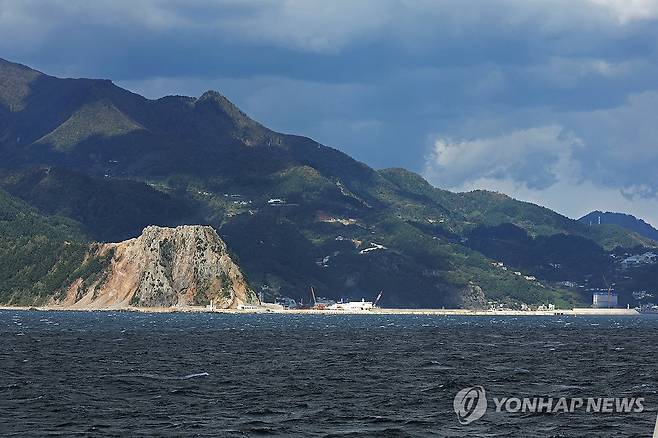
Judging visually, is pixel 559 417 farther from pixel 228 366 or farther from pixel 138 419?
pixel 228 366

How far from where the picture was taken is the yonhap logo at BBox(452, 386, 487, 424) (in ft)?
275

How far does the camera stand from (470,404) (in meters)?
93.0

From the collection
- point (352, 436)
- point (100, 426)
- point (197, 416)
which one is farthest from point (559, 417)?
point (100, 426)

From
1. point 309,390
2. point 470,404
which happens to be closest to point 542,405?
point 470,404

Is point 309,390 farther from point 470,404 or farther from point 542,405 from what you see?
point 542,405

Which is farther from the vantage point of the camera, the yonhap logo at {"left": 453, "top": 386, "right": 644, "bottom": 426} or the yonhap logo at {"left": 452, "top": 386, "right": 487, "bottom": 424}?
the yonhap logo at {"left": 453, "top": 386, "right": 644, "bottom": 426}

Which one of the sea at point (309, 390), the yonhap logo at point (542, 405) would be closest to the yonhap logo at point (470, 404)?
the yonhap logo at point (542, 405)

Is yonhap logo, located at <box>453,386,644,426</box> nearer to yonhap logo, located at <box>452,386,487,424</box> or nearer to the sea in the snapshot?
yonhap logo, located at <box>452,386,487,424</box>

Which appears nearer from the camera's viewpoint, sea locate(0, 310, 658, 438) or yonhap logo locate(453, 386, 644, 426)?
sea locate(0, 310, 658, 438)

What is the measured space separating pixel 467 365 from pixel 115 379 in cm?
4224

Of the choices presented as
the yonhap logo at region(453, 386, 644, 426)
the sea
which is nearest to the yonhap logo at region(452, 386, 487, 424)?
the yonhap logo at region(453, 386, 644, 426)

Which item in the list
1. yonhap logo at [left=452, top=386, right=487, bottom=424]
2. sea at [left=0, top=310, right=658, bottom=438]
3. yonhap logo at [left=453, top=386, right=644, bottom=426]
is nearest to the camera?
sea at [left=0, top=310, right=658, bottom=438]

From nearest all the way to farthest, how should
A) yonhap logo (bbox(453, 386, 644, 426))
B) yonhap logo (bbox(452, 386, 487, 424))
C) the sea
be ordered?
the sea
yonhap logo (bbox(452, 386, 487, 424))
yonhap logo (bbox(453, 386, 644, 426))

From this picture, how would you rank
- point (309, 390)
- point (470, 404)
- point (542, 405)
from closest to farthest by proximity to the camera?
point (542, 405) < point (470, 404) < point (309, 390)
